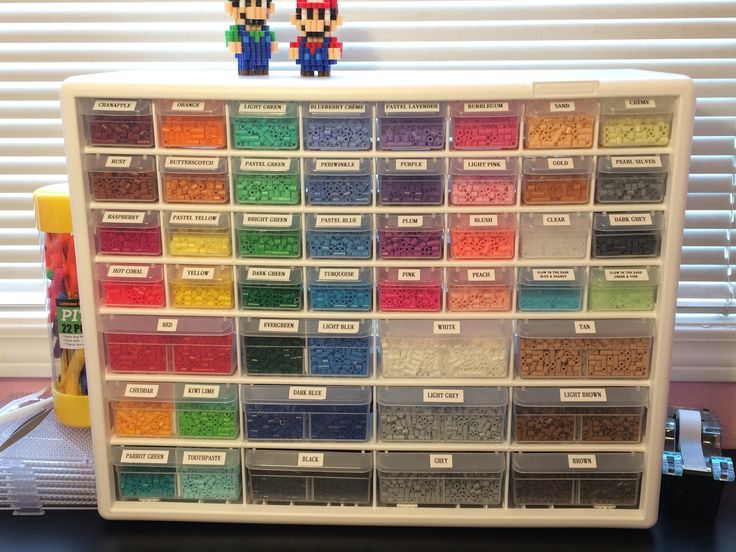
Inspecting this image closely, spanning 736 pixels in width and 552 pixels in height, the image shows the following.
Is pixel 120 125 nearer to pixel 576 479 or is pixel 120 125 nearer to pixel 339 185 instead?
pixel 339 185

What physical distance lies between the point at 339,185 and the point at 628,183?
0.49 meters

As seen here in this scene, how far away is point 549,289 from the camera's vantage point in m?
1.46

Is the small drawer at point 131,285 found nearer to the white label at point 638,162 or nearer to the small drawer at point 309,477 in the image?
the small drawer at point 309,477

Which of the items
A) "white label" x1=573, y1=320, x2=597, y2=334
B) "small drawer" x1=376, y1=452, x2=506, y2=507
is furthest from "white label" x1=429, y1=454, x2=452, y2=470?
"white label" x1=573, y1=320, x2=597, y2=334

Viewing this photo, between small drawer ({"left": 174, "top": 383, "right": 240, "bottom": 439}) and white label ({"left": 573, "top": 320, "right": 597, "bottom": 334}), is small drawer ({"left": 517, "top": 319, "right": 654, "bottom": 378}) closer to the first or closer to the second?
white label ({"left": 573, "top": 320, "right": 597, "bottom": 334})

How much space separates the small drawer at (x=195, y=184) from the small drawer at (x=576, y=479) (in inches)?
28.6

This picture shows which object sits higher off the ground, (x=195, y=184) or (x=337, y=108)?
(x=337, y=108)

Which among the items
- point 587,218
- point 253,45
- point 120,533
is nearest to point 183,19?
point 253,45

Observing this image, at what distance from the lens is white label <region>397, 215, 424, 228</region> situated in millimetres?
1427

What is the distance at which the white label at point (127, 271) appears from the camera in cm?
146

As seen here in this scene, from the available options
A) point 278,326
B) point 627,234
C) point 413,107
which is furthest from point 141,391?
point 627,234

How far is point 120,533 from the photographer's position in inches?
61.7

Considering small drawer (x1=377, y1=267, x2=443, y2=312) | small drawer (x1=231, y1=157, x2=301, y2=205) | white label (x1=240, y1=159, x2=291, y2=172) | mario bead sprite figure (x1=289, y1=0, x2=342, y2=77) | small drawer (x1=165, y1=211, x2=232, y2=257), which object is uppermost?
mario bead sprite figure (x1=289, y1=0, x2=342, y2=77)

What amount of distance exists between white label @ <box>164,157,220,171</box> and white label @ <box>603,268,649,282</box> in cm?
71
